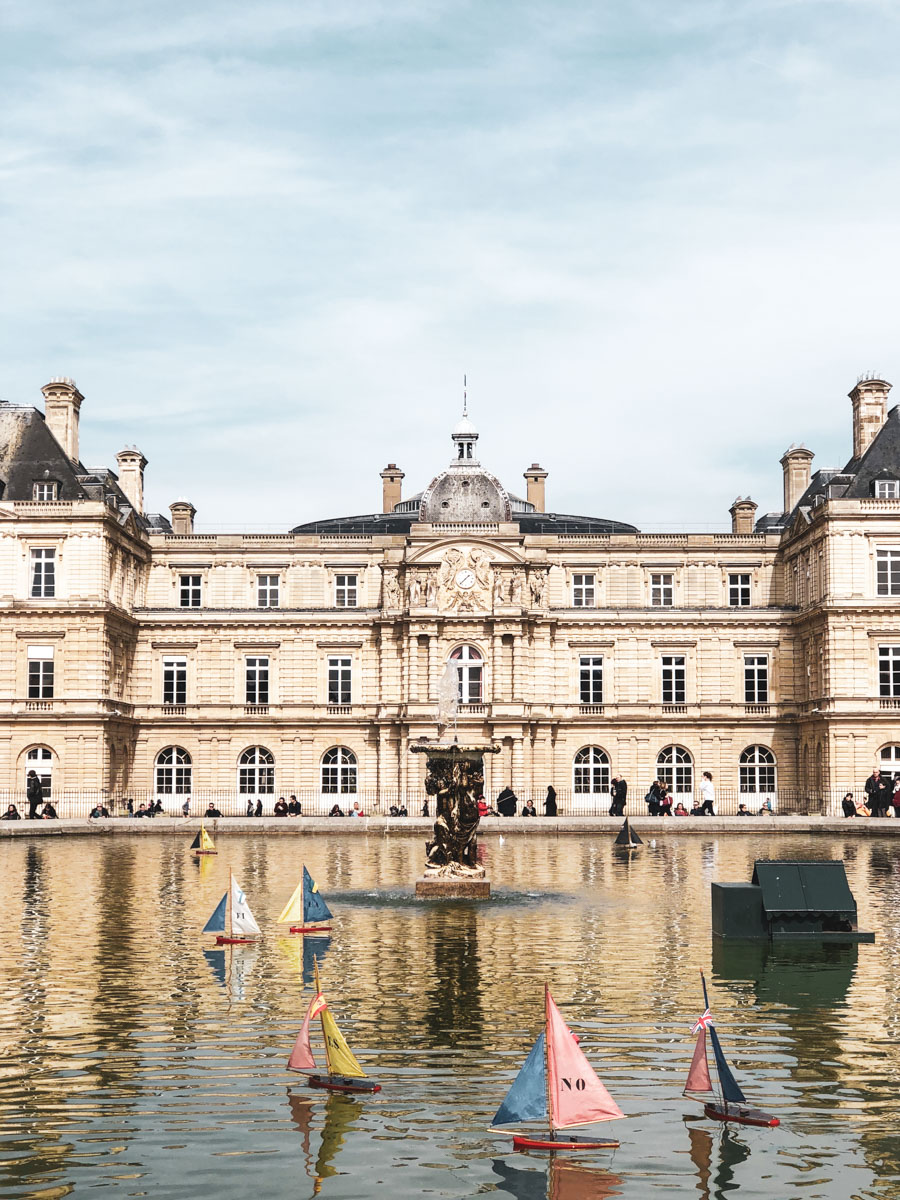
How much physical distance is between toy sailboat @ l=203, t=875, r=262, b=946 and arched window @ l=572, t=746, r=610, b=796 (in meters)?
41.2

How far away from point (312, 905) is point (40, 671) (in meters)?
38.4

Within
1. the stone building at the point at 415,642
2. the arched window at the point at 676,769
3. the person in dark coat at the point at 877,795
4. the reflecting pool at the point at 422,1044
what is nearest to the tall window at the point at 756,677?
the stone building at the point at 415,642

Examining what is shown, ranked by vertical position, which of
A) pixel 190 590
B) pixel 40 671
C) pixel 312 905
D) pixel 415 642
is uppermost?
pixel 190 590

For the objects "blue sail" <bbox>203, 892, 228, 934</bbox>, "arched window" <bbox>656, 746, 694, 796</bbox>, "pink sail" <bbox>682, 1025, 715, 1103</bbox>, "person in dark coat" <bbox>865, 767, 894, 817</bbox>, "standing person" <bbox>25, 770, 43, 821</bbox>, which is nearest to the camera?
"pink sail" <bbox>682, 1025, 715, 1103</bbox>

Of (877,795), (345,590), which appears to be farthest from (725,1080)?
(345,590)

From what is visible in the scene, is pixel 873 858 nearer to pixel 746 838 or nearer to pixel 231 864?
pixel 746 838

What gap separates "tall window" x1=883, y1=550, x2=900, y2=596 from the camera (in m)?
55.9

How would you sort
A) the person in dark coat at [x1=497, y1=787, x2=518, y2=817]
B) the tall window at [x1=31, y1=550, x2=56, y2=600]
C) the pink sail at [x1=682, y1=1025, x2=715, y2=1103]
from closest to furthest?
the pink sail at [x1=682, y1=1025, x2=715, y2=1103] < the person in dark coat at [x1=497, y1=787, x2=518, y2=817] < the tall window at [x1=31, y1=550, x2=56, y2=600]

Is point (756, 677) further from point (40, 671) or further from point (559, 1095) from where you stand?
point (559, 1095)

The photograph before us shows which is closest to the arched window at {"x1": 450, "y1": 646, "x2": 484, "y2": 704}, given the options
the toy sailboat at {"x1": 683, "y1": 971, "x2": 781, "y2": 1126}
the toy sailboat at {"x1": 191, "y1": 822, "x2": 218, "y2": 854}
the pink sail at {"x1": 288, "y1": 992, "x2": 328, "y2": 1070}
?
the toy sailboat at {"x1": 191, "y1": 822, "x2": 218, "y2": 854}

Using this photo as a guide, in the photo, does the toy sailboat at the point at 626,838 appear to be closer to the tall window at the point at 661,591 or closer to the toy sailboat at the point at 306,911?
the toy sailboat at the point at 306,911

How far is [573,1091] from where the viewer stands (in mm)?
10219

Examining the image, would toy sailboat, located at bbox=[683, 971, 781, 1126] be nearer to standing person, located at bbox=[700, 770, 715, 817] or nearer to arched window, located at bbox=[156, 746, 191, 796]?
standing person, located at bbox=[700, 770, 715, 817]

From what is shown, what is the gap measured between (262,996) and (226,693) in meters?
46.1
